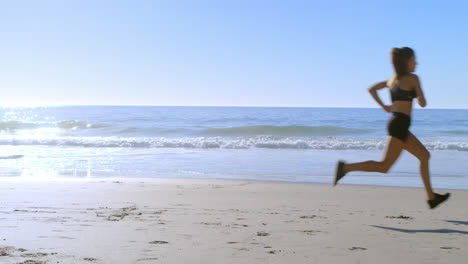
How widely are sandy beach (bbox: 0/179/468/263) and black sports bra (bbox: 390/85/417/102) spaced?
1.34 m

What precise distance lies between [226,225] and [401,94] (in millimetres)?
A: 2218

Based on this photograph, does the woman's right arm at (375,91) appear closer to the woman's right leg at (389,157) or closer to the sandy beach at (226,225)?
the woman's right leg at (389,157)

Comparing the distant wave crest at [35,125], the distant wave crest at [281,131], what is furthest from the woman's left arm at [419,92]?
the distant wave crest at [35,125]

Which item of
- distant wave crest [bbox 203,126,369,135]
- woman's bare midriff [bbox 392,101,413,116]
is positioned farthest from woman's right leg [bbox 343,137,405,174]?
distant wave crest [bbox 203,126,369,135]

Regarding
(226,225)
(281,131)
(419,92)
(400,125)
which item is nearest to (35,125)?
(281,131)

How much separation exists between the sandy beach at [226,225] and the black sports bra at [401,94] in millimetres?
1339

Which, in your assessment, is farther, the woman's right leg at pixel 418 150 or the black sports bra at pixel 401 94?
the woman's right leg at pixel 418 150

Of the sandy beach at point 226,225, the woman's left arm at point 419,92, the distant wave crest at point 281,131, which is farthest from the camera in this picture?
the distant wave crest at point 281,131

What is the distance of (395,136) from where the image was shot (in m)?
3.80

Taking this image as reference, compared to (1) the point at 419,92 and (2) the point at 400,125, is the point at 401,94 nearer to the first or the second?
(1) the point at 419,92

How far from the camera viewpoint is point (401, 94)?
12.2ft

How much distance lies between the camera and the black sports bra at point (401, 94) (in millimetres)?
3684

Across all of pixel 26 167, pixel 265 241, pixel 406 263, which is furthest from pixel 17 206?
pixel 26 167

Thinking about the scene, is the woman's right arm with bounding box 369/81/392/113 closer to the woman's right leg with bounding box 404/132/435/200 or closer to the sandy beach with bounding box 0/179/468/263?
the woman's right leg with bounding box 404/132/435/200
